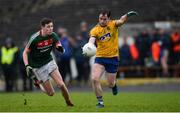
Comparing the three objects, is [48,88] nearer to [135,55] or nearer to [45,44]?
[45,44]

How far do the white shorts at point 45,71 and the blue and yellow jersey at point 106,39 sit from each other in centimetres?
118

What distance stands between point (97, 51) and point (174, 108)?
2.64 metres

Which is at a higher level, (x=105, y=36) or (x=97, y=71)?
(x=105, y=36)

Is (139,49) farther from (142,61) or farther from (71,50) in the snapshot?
(71,50)

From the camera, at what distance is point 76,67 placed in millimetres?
29469

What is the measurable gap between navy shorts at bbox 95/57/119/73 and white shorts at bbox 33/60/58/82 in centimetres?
112

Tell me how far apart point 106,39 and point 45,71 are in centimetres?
173

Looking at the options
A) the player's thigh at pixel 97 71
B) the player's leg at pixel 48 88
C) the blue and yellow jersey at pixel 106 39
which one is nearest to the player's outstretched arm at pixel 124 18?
the blue and yellow jersey at pixel 106 39

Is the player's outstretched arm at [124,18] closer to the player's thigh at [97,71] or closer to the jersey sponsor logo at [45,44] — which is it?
the player's thigh at [97,71]

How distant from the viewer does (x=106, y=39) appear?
1658cm

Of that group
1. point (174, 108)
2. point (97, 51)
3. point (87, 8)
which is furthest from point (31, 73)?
point (87, 8)

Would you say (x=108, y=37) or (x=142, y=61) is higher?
(x=108, y=37)

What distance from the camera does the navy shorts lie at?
16766mm

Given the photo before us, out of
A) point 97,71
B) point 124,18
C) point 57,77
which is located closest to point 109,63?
point 97,71
